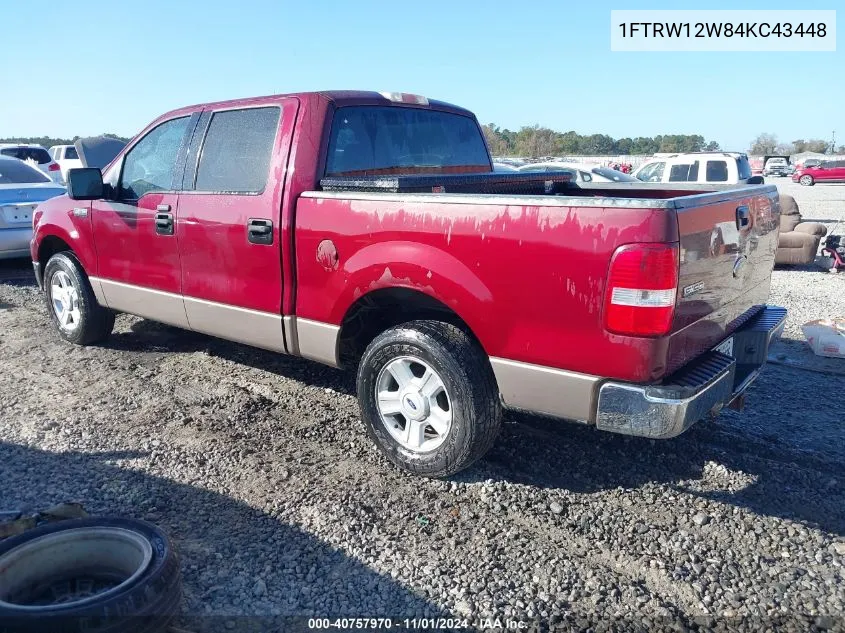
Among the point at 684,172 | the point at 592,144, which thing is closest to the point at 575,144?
the point at 592,144

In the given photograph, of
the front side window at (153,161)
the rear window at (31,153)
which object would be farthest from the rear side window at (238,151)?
the rear window at (31,153)

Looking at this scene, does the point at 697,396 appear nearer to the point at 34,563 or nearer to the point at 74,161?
the point at 34,563

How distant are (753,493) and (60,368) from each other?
16.1ft

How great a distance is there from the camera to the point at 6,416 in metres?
4.46

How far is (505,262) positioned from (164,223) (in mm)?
2661

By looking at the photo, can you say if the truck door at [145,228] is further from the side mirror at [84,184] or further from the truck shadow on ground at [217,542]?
the truck shadow on ground at [217,542]

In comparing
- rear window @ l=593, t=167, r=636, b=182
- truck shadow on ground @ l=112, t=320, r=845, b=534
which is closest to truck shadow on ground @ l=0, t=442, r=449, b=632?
truck shadow on ground @ l=112, t=320, r=845, b=534

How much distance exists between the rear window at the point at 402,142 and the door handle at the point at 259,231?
476 millimetres

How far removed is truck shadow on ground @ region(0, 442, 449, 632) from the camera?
266 centimetres

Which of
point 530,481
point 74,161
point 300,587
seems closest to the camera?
point 300,587

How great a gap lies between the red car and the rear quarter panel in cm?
4157

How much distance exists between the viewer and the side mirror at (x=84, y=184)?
5008 millimetres

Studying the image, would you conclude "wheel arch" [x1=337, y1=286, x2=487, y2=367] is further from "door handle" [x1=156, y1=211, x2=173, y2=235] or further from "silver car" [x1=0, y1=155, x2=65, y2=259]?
"silver car" [x1=0, y1=155, x2=65, y2=259]

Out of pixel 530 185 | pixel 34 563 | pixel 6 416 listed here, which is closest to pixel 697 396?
pixel 530 185
